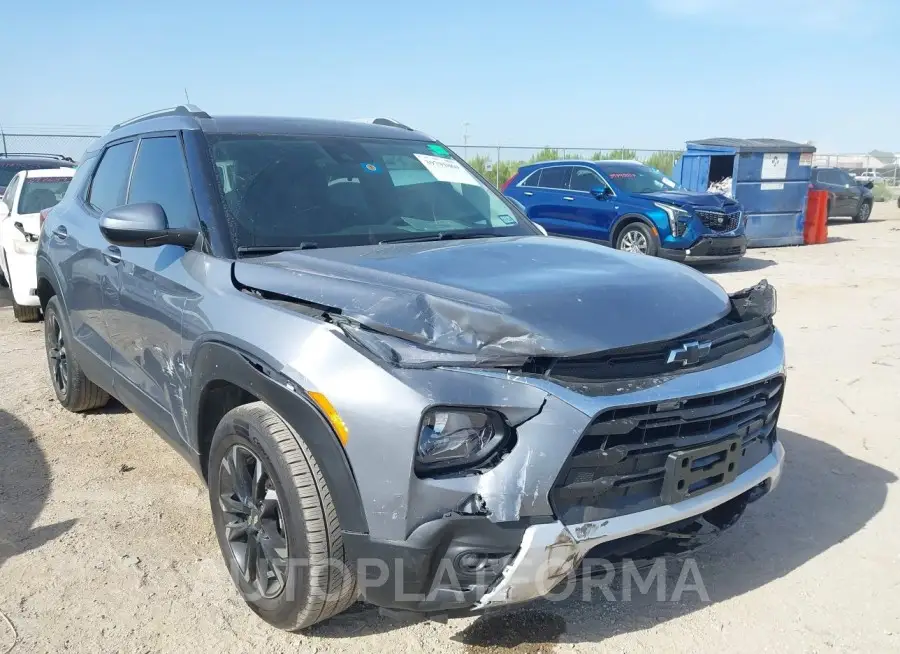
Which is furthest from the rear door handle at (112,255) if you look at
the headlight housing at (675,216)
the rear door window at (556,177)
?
the rear door window at (556,177)

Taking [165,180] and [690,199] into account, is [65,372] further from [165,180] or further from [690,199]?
[690,199]

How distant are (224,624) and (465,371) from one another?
1432 mm

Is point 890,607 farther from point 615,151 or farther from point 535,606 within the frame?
point 615,151

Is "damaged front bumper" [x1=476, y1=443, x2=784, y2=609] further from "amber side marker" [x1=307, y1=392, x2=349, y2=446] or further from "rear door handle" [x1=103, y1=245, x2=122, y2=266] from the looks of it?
"rear door handle" [x1=103, y1=245, x2=122, y2=266]

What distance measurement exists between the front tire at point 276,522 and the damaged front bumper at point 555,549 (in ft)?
1.72

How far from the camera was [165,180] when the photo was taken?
352cm

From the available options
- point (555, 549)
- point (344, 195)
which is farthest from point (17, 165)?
point (555, 549)

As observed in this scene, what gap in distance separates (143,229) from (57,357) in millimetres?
2602

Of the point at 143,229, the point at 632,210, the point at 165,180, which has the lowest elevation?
the point at 632,210

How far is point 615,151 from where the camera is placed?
26.8 meters

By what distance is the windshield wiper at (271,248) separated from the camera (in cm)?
301

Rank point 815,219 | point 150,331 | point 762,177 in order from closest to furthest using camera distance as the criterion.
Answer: point 150,331
point 762,177
point 815,219

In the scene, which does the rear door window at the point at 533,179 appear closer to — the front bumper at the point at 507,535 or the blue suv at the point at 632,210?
the blue suv at the point at 632,210

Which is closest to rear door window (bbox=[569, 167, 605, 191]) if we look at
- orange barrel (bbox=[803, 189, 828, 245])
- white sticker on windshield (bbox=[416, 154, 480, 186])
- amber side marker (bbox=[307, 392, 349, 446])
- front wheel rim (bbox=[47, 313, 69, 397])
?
orange barrel (bbox=[803, 189, 828, 245])
